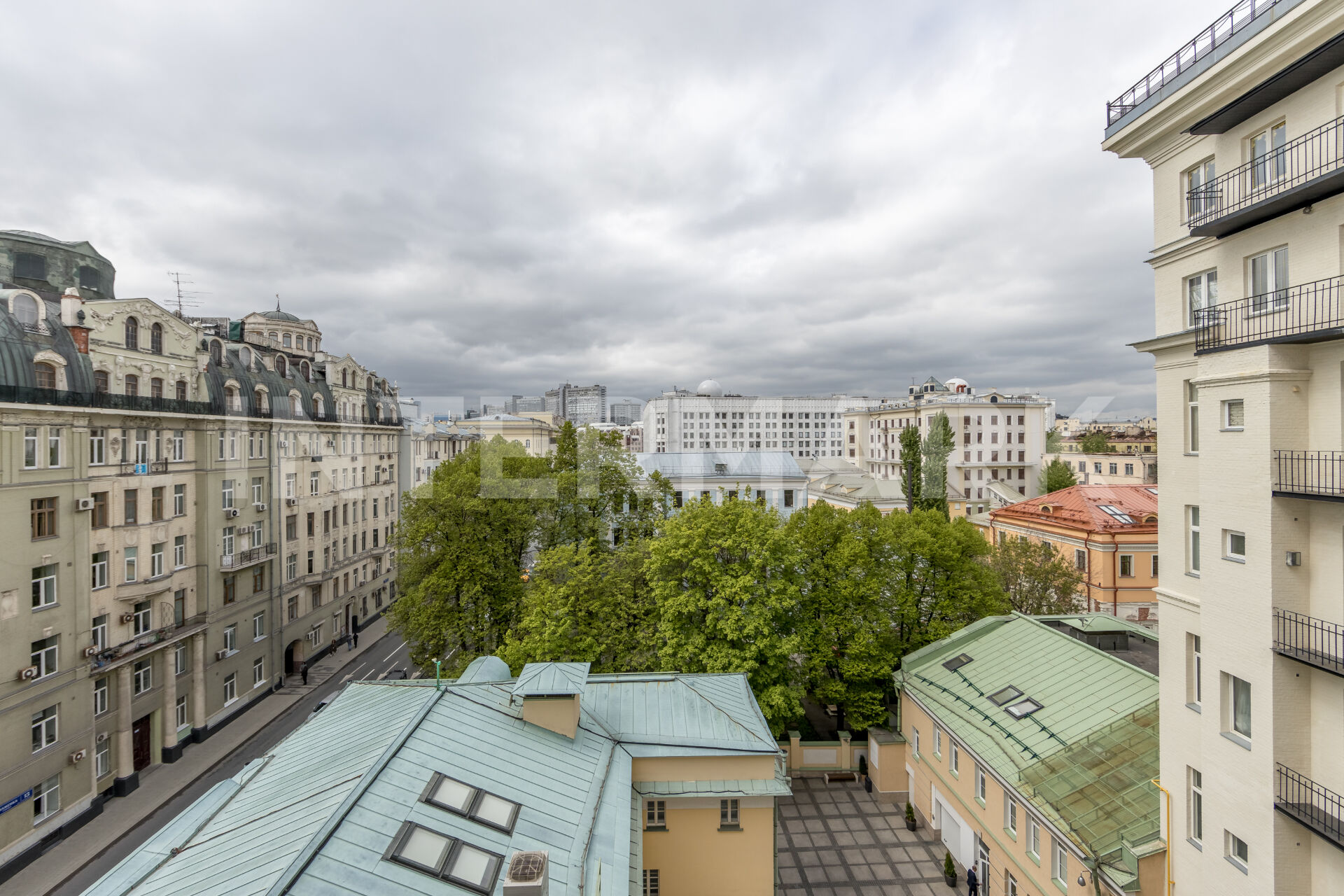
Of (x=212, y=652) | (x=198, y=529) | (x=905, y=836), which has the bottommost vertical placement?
(x=905, y=836)

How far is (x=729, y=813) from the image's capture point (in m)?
15.9

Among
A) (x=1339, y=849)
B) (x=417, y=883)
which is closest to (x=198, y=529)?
(x=417, y=883)

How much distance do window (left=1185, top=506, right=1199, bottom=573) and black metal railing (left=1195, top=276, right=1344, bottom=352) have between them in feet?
11.2

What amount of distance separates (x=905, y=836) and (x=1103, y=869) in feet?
34.4

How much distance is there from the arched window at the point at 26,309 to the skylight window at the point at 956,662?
37.0m

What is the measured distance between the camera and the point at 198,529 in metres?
32.1

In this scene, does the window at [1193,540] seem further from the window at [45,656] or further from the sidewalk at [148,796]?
the window at [45,656]

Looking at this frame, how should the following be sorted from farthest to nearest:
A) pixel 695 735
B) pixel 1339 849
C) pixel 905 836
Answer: pixel 905 836 < pixel 695 735 < pixel 1339 849

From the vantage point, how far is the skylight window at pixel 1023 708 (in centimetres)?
1967

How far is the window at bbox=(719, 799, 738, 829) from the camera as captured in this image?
15.8m

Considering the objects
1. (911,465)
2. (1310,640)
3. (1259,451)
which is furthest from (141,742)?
(911,465)

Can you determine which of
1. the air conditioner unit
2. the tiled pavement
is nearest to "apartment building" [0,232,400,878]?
the air conditioner unit

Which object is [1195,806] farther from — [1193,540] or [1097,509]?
[1097,509]

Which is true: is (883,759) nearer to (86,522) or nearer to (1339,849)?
(1339,849)
